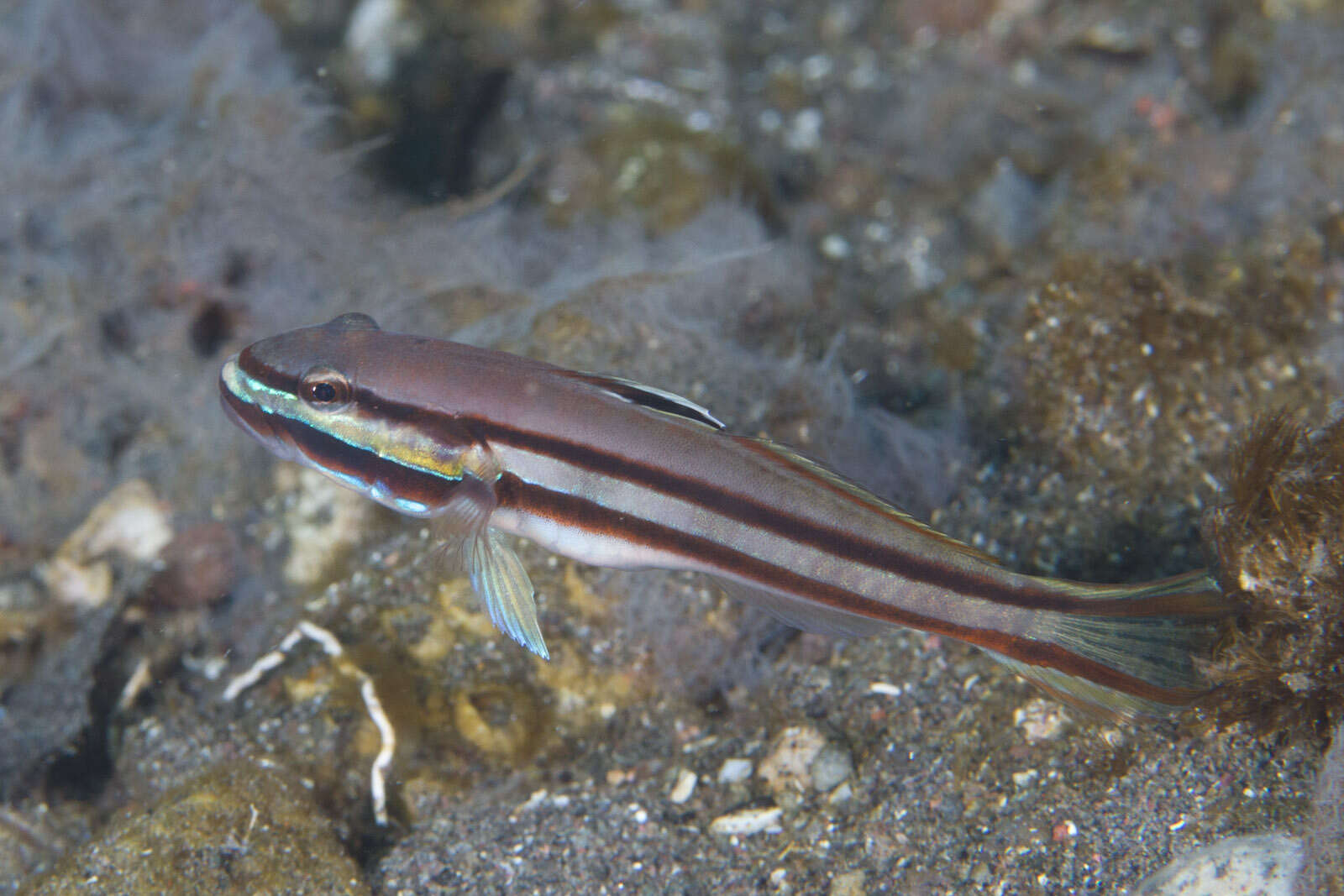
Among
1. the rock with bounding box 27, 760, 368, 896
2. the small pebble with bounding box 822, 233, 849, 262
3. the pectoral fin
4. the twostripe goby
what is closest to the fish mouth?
the twostripe goby

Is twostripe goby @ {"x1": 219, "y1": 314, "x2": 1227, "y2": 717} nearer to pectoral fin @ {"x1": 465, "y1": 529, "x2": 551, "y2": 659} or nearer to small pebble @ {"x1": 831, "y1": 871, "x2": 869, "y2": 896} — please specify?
pectoral fin @ {"x1": 465, "y1": 529, "x2": 551, "y2": 659}

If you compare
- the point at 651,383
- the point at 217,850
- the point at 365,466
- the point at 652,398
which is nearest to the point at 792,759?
the point at 652,398

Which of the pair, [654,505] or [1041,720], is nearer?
[654,505]

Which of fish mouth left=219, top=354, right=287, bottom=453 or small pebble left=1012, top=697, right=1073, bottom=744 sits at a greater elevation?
fish mouth left=219, top=354, right=287, bottom=453

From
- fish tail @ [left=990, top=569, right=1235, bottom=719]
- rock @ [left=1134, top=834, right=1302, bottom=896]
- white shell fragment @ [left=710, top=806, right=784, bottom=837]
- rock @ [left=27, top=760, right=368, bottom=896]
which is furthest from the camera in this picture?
white shell fragment @ [left=710, top=806, right=784, bottom=837]

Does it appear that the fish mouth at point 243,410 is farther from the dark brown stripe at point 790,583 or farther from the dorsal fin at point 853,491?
the dorsal fin at point 853,491

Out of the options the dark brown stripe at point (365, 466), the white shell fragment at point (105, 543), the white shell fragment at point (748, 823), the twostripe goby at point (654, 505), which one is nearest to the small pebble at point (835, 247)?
the twostripe goby at point (654, 505)

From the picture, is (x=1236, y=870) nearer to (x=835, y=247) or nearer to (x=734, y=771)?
(x=734, y=771)
